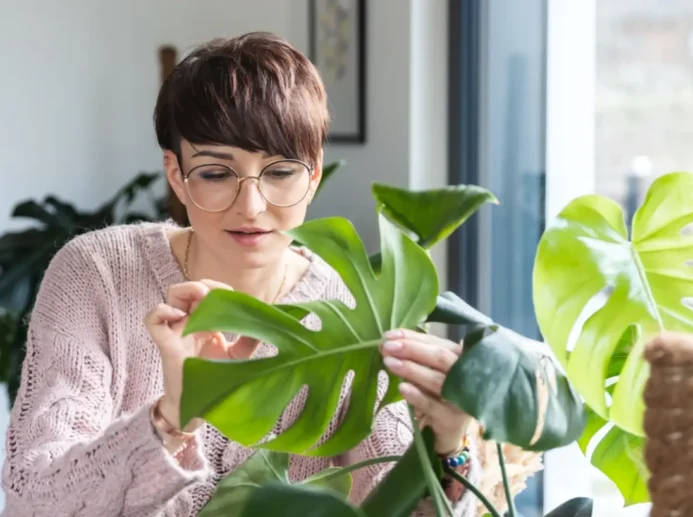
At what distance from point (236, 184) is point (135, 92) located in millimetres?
1726

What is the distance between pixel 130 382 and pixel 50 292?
0.17 m

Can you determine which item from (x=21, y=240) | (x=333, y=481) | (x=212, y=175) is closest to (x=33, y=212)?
(x=21, y=240)

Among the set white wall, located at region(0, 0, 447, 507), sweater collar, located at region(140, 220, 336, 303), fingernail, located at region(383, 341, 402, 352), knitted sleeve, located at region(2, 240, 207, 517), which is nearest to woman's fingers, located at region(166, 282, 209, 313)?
knitted sleeve, located at region(2, 240, 207, 517)

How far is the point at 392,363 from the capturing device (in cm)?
76

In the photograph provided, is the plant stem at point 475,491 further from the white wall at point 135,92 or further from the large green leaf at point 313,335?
the white wall at point 135,92

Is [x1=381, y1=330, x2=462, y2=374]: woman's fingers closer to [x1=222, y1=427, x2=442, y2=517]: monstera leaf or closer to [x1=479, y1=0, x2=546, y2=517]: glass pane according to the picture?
[x1=222, y1=427, x2=442, y2=517]: monstera leaf

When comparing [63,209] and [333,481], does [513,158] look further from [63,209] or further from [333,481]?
[333,481]

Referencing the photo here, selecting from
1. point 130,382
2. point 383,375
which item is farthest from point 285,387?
point 130,382

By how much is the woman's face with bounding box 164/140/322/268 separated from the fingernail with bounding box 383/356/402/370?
0.44 m

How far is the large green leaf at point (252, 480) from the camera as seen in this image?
0.85 metres

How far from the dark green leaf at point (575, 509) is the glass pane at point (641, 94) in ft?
3.16

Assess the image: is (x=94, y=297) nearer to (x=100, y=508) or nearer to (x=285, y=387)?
(x=100, y=508)

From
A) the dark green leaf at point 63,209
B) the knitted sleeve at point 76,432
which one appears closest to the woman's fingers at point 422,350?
the knitted sleeve at point 76,432

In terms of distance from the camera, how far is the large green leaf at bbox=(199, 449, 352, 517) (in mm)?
854
